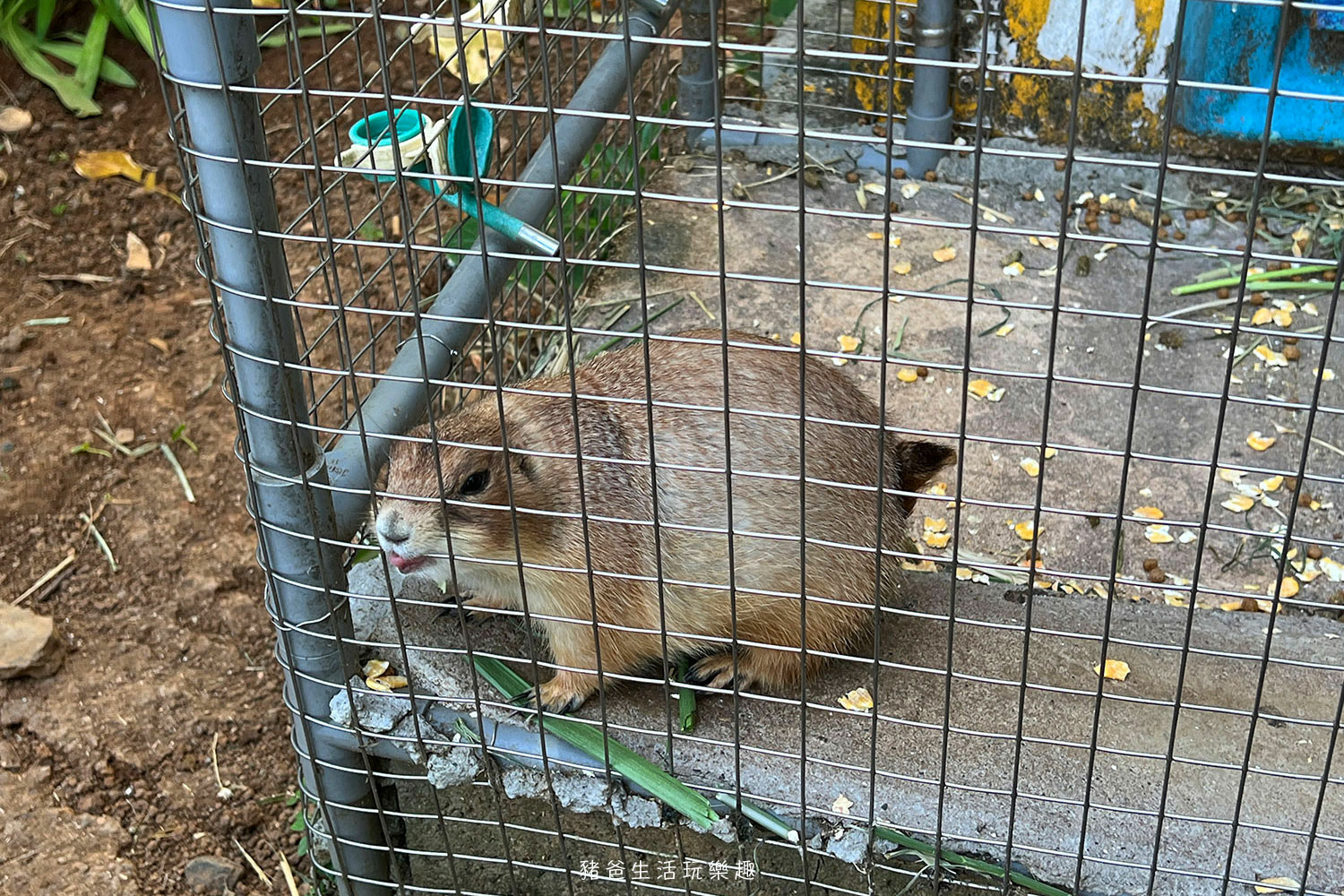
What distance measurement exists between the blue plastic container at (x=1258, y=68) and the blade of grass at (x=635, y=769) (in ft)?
11.2

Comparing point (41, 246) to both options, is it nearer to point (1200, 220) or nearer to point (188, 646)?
point (188, 646)

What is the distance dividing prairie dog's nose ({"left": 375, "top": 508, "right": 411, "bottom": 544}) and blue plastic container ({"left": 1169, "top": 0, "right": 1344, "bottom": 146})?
11.4 ft

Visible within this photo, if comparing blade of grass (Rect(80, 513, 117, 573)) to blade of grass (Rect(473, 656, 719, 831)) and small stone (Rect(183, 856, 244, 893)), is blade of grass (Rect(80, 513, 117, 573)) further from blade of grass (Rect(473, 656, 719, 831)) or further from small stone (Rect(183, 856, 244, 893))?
blade of grass (Rect(473, 656, 719, 831))

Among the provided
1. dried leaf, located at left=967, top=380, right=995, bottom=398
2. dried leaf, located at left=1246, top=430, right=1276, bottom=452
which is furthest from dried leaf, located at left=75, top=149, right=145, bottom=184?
dried leaf, located at left=1246, top=430, right=1276, bottom=452

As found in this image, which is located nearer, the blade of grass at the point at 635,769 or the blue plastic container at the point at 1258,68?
the blade of grass at the point at 635,769

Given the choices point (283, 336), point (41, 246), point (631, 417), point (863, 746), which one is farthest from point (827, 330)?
point (41, 246)

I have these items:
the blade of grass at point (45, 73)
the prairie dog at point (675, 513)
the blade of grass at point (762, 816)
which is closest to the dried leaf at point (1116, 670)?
the prairie dog at point (675, 513)

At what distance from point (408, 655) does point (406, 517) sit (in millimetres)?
449

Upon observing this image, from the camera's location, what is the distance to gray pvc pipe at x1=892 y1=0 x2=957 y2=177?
4902 mm

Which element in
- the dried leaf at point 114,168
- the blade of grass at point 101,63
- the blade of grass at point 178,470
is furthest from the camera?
the blade of grass at point 101,63

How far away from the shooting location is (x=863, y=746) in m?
2.75

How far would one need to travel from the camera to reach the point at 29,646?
3.77m

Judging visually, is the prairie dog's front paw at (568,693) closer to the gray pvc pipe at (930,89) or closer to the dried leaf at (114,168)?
the gray pvc pipe at (930,89)

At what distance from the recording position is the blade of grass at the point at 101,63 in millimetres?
5863
